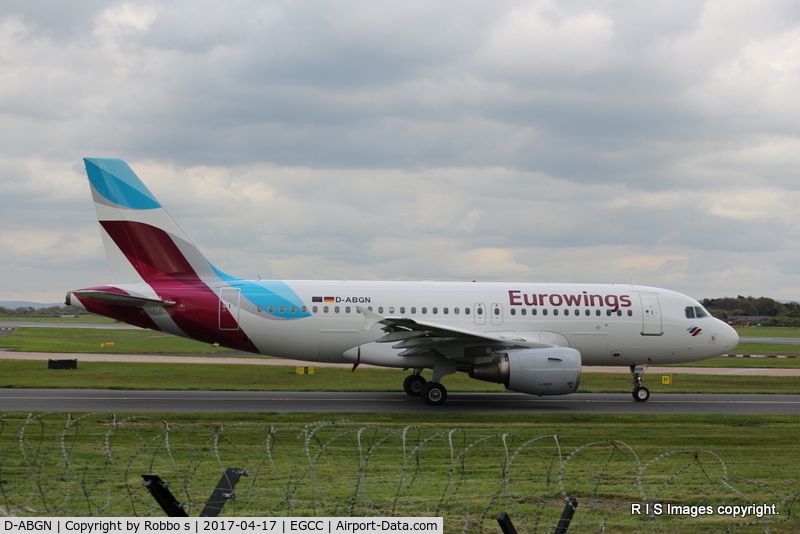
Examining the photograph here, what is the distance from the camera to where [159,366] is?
3441cm

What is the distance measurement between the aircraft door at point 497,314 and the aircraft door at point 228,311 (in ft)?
25.9

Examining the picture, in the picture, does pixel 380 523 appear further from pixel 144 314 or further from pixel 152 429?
pixel 144 314

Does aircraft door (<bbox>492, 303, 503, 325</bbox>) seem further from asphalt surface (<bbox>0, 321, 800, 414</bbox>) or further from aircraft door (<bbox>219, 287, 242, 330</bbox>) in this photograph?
aircraft door (<bbox>219, 287, 242, 330</bbox>)

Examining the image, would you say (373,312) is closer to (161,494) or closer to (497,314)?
(497,314)

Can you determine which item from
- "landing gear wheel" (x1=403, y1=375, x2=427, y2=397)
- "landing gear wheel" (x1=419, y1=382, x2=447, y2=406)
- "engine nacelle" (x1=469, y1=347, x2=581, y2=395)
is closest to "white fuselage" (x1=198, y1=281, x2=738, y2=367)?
"landing gear wheel" (x1=419, y1=382, x2=447, y2=406)

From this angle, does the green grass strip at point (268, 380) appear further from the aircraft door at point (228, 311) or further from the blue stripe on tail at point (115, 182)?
the blue stripe on tail at point (115, 182)

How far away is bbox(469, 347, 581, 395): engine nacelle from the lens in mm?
20891

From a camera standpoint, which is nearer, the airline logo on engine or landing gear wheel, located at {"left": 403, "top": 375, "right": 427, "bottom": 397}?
landing gear wheel, located at {"left": 403, "top": 375, "right": 427, "bottom": 397}

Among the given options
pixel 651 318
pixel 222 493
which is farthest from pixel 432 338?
pixel 222 493

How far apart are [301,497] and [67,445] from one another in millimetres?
6511

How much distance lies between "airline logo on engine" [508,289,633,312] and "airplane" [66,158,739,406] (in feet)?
0.11

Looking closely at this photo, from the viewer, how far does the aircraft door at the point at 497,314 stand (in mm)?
24312

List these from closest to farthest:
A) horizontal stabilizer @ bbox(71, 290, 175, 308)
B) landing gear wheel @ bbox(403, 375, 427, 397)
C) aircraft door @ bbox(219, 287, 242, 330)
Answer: horizontal stabilizer @ bbox(71, 290, 175, 308), aircraft door @ bbox(219, 287, 242, 330), landing gear wheel @ bbox(403, 375, 427, 397)

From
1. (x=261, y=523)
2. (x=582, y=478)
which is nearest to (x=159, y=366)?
(x=582, y=478)
